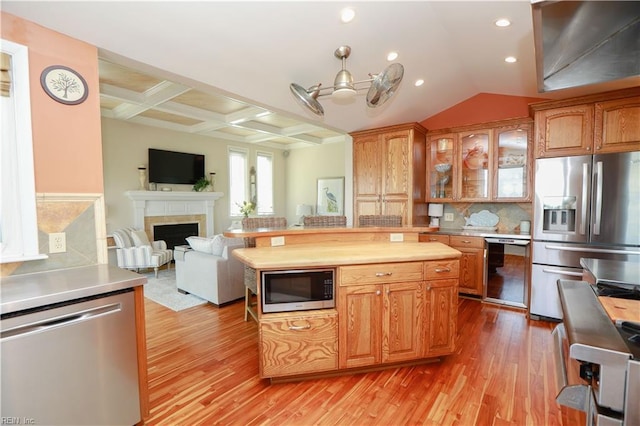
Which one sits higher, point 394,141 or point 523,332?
point 394,141

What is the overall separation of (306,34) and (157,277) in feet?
14.9

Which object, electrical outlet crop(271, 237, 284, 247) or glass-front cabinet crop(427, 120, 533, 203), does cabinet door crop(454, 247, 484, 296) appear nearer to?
glass-front cabinet crop(427, 120, 533, 203)

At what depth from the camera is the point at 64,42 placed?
1.78 metres

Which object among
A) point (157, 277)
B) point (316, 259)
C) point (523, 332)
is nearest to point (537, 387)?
point (523, 332)

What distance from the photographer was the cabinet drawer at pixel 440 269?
89.0 inches

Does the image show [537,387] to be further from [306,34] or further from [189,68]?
[189,68]

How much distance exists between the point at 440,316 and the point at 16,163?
9.88ft

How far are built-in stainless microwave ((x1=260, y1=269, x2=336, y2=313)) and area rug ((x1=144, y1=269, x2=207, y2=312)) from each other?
2112mm

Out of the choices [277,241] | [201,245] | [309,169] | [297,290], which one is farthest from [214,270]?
[309,169]

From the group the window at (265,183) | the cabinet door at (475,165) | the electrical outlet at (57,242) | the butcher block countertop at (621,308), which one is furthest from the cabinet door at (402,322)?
the window at (265,183)

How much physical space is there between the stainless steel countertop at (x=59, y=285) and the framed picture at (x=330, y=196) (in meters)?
6.21

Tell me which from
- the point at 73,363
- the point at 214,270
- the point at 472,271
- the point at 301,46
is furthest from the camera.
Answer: the point at 472,271

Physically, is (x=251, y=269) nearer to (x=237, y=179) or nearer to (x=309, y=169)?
(x=237, y=179)

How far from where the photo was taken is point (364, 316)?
2.16 metres
